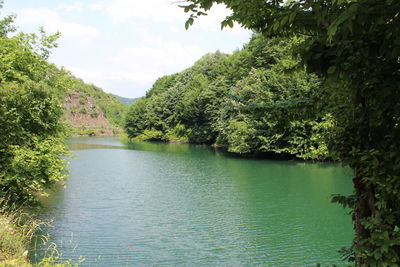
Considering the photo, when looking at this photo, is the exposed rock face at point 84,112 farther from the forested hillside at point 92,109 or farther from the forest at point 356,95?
the forest at point 356,95

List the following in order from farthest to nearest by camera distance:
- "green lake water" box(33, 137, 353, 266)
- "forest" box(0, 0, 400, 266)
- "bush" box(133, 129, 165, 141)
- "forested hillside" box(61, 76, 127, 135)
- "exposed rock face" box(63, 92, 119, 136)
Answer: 1. "forested hillside" box(61, 76, 127, 135)
2. "exposed rock face" box(63, 92, 119, 136)
3. "bush" box(133, 129, 165, 141)
4. "green lake water" box(33, 137, 353, 266)
5. "forest" box(0, 0, 400, 266)

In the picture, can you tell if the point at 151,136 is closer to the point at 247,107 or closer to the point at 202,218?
the point at 202,218

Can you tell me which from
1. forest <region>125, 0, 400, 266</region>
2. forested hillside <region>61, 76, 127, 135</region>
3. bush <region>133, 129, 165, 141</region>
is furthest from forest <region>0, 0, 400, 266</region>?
forested hillside <region>61, 76, 127, 135</region>

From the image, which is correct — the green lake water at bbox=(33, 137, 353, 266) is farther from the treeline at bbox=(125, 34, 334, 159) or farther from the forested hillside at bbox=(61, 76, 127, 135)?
the forested hillside at bbox=(61, 76, 127, 135)

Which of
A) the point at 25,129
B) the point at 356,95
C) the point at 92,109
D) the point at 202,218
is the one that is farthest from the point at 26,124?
the point at 92,109

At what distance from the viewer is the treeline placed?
4.29 meters

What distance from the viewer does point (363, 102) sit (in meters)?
3.40

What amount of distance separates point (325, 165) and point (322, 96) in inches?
934

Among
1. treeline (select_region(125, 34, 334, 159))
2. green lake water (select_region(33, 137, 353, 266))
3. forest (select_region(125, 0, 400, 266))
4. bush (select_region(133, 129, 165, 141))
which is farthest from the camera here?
bush (select_region(133, 129, 165, 141))

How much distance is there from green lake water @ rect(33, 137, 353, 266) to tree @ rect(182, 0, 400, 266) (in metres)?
5.69

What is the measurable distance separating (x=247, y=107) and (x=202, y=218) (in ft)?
30.8

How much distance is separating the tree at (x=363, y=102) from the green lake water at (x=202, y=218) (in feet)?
18.7

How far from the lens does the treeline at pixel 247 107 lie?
429 cm

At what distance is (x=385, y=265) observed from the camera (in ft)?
9.87
